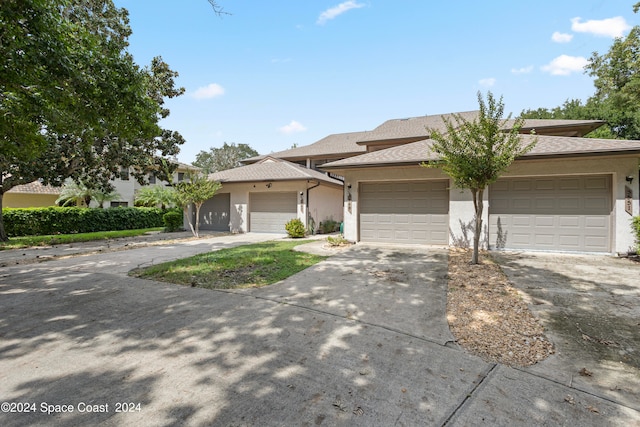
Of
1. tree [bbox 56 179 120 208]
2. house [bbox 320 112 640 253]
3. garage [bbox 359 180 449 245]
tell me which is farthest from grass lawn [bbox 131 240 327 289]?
tree [bbox 56 179 120 208]

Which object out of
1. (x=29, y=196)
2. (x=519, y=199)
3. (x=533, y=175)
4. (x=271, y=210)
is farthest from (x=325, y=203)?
(x=29, y=196)

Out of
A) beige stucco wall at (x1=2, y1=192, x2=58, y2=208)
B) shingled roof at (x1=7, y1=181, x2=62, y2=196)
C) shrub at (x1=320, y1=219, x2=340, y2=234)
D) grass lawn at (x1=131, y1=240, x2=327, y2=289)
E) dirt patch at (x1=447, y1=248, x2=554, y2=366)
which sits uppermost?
shingled roof at (x1=7, y1=181, x2=62, y2=196)

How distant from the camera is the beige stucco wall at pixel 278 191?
1462cm

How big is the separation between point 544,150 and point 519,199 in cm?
156

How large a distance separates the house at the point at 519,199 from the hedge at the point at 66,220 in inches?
575

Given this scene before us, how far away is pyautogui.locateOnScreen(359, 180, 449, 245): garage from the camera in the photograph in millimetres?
10289

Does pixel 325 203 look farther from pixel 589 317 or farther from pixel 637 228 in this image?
pixel 589 317

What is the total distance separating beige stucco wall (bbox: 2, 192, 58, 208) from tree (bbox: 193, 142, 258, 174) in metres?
31.8

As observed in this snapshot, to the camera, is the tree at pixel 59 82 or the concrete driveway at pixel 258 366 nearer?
the concrete driveway at pixel 258 366

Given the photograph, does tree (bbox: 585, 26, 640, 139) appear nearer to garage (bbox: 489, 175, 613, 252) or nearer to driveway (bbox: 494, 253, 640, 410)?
garage (bbox: 489, 175, 613, 252)

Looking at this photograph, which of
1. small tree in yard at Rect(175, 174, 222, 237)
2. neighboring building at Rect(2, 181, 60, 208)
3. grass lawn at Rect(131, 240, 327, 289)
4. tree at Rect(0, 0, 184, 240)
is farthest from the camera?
neighboring building at Rect(2, 181, 60, 208)

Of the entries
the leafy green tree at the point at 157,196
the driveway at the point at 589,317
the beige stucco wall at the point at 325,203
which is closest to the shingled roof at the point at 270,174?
the beige stucco wall at the point at 325,203

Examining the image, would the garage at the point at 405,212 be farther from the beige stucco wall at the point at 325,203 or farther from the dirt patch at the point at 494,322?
the beige stucco wall at the point at 325,203

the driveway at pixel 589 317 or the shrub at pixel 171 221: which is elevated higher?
the shrub at pixel 171 221
